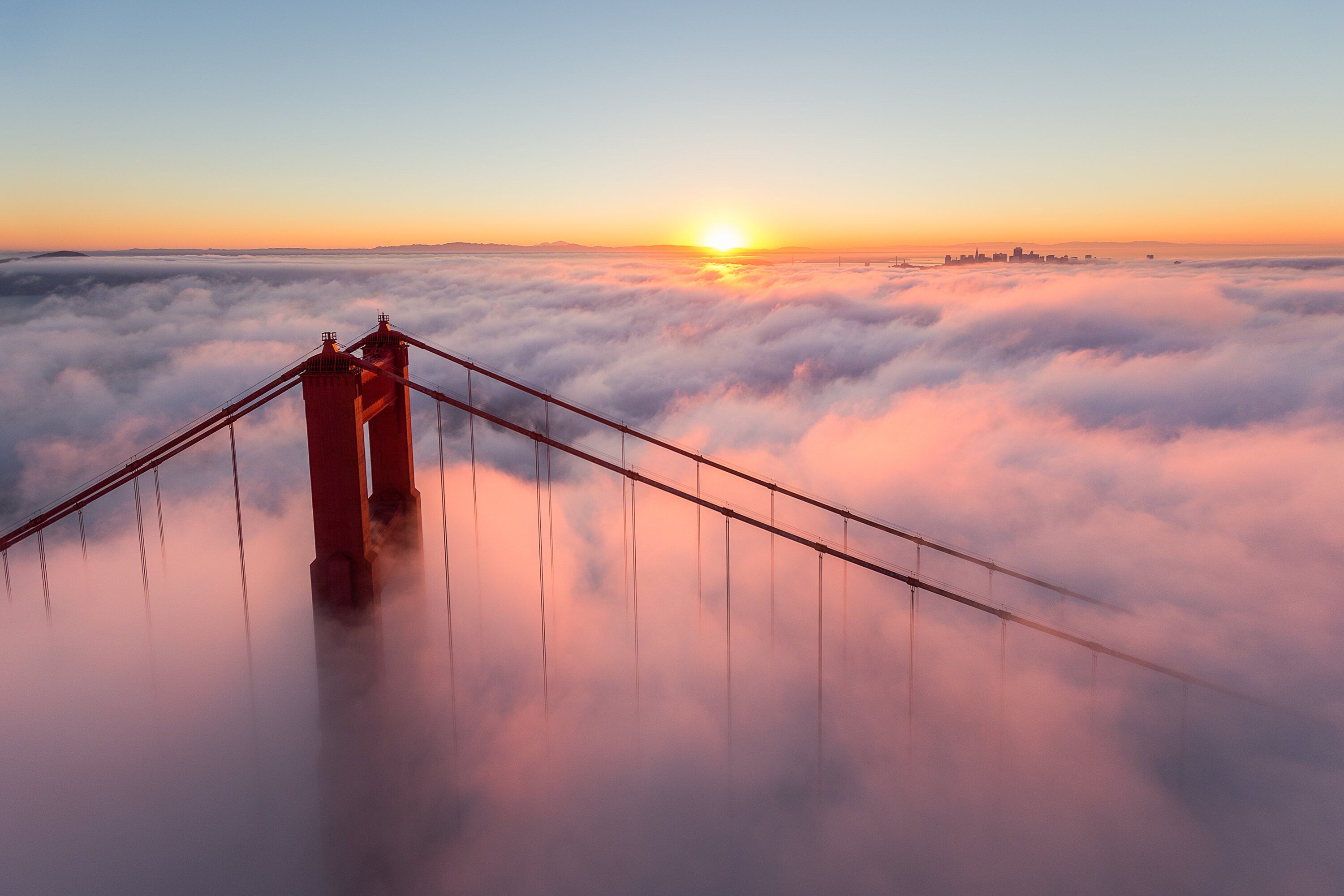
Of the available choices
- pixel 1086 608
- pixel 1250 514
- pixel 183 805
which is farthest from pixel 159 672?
pixel 1250 514

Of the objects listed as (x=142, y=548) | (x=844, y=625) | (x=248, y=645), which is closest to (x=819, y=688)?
(x=248, y=645)

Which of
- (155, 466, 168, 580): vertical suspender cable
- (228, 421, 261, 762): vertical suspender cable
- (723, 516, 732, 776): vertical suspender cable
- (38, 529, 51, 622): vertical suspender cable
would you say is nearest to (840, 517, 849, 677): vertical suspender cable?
(723, 516, 732, 776): vertical suspender cable

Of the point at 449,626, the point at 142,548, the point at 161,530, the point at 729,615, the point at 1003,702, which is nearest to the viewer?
the point at 142,548

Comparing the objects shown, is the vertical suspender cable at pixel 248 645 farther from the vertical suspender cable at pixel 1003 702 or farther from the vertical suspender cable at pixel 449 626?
the vertical suspender cable at pixel 1003 702

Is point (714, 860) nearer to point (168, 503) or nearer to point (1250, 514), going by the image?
point (1250, 514)

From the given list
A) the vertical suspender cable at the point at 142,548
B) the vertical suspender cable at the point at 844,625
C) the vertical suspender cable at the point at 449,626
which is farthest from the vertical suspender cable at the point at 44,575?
the vertical suspender cable at the point at 844,625

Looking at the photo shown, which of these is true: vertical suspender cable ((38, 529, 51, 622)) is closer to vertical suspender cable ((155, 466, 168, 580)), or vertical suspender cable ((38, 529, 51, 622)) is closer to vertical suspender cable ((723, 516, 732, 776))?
vertical suspender cable ((155, 466, 168, 580))

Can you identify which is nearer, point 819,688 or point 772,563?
point 819,688

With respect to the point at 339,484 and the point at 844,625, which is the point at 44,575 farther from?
the point at 844,625

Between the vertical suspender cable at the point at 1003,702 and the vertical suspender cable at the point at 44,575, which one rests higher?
the vertical suspender cable at the point at 44,575

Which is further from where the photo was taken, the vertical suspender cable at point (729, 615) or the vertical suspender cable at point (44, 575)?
the vertical suspender cable at point (729, 615)
